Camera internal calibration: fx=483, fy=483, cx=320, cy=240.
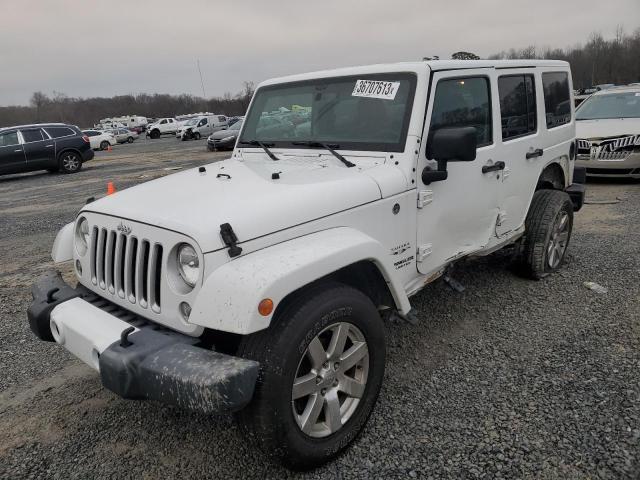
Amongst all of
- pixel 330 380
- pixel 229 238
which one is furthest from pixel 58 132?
pixel 330 380

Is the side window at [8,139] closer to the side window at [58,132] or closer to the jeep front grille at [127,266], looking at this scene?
the side window at [58,132]

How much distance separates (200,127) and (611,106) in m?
28.2

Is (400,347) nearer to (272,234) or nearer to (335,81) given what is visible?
(272,234)

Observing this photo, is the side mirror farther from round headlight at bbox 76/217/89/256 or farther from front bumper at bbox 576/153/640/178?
front bumper at bbox 576/153/640/178

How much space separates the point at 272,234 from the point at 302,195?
32 centimetres

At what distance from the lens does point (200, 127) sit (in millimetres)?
33438

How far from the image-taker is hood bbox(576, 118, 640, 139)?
8367 millimetres

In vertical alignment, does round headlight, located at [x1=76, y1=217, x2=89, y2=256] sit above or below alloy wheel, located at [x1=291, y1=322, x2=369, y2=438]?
A: above

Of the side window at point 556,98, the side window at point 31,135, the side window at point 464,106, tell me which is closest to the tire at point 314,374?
the side window at point 464,106

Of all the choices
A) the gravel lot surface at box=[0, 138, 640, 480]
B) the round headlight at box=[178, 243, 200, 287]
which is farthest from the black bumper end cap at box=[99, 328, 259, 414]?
the gravel lot surface at box=[0, 138, 640, 480]

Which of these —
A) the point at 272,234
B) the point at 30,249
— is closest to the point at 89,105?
the point at 30,249

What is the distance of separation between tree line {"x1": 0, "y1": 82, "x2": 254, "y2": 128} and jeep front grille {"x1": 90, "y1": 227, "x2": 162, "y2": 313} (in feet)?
247

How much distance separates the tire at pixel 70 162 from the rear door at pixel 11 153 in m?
1.20

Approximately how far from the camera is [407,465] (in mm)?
2426
